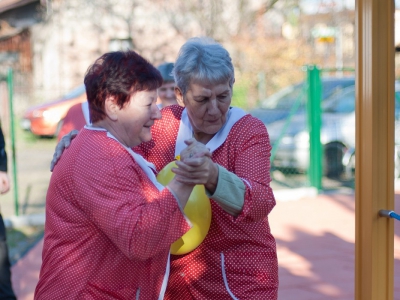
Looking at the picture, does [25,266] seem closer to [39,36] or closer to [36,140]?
[36,140]

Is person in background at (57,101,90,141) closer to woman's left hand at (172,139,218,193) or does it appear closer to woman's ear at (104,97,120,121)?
woman's ear at (104,97,120,121)

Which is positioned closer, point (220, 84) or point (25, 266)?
point (220, 84)

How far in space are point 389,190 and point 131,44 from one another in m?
18.8

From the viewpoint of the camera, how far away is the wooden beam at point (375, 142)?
95.3 inches

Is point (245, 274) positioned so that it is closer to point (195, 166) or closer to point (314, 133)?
point (195, 166)

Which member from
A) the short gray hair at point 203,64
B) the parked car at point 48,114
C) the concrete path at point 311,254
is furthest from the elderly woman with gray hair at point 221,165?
the parked car at point 48,114

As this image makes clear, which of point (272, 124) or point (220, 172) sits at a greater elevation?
point (220, 172)

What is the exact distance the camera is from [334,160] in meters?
10.7

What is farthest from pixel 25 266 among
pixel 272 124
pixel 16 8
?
pixel 16 8

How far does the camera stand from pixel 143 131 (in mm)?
2066

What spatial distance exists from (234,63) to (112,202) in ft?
52.6

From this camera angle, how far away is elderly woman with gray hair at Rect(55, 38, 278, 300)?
7.61 feet

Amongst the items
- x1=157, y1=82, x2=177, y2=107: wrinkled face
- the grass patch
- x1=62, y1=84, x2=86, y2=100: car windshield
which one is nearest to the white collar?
x1=157, y1=82, x2=177, y2=107: wrinkled face

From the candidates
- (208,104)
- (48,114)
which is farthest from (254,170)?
(48,114)
